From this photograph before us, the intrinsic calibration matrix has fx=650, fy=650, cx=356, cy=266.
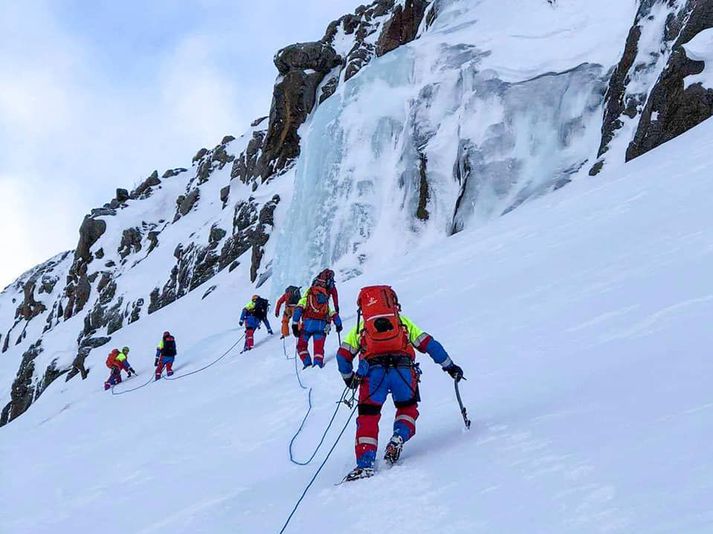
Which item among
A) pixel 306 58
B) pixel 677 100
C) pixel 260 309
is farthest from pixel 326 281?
pixel 306 58

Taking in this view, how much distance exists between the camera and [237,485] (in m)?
5.48

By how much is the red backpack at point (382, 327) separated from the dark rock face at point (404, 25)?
1113 inches

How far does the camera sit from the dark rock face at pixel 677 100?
13055 mm

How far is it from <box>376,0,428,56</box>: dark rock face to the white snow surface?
19147 millimetres

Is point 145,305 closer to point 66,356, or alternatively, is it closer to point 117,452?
point 66,356

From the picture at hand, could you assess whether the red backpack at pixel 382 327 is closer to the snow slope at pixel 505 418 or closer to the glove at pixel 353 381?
the glove at pixel 353 381

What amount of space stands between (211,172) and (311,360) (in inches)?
2085

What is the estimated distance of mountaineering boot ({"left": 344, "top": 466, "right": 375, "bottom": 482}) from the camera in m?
4.41

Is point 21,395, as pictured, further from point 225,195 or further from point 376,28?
point 376,28

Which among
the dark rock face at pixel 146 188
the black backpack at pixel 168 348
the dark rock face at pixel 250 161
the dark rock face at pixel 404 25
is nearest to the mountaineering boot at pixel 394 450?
the black backpack at pixel 168 348

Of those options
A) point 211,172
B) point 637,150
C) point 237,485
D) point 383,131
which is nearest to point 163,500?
point 237,485

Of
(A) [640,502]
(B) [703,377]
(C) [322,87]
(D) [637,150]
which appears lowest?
(A) [640,502]

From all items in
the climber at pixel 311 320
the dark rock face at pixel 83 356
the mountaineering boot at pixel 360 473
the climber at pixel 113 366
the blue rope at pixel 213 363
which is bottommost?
the mountaineering boot at pixel 360 473

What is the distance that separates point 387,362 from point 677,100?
448 inches
